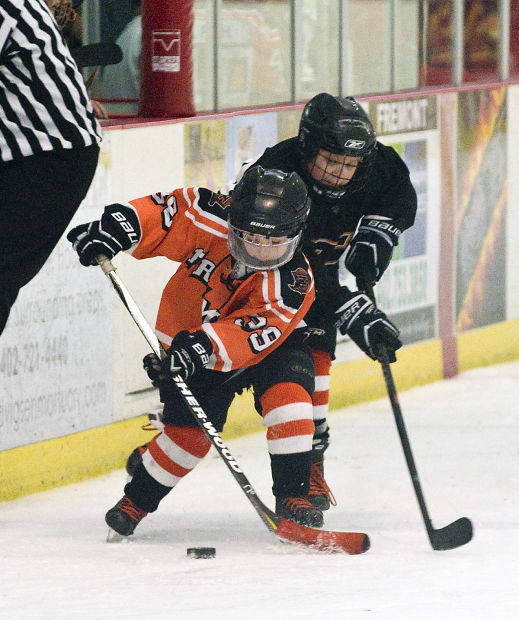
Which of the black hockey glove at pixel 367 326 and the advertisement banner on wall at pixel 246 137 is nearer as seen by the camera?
the black hockey glove at pixel 367 326

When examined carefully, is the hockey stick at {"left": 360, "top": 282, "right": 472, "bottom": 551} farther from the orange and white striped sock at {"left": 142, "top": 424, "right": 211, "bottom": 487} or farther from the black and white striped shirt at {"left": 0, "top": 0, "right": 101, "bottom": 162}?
the black and white striped shirt at {"left": 0, "top": 0, "right": 101, "bottom": 162}

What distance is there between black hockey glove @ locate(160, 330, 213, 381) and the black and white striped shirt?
29.3 inches

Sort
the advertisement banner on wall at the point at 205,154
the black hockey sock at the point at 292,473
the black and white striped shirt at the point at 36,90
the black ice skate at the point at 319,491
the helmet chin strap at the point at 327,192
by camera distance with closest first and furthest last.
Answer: the black and white striped shirt at the point at 36,90, the black hockey sock at the point at 292,473, the helmet chin strap at the point at 327,192, the black ice skate at the point at 319,491, the advertisement banner on wall at the point at 205,154

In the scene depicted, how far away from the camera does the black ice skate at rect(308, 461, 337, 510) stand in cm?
Answer: 421

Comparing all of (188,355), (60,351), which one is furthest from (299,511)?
(60,351)

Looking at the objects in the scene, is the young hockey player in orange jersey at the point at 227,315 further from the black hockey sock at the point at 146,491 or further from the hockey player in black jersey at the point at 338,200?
the hockey player in black jersey at the point at 338,200

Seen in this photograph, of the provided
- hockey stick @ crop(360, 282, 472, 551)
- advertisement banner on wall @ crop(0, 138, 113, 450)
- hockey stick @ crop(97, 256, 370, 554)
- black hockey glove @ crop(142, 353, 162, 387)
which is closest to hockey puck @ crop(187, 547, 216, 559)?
hockey stick @ crop(97, 256, 370, 554)

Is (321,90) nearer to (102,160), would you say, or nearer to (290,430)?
(102,160)

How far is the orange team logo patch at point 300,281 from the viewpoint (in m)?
3.77

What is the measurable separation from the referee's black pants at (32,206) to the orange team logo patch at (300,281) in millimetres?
837

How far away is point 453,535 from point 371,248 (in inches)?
33.9

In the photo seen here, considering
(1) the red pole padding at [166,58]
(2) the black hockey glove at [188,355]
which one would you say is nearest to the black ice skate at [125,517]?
(2) the black hockey glove at [188,355]

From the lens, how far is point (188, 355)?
11.9 feet

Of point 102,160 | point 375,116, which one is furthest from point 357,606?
point 375,116
